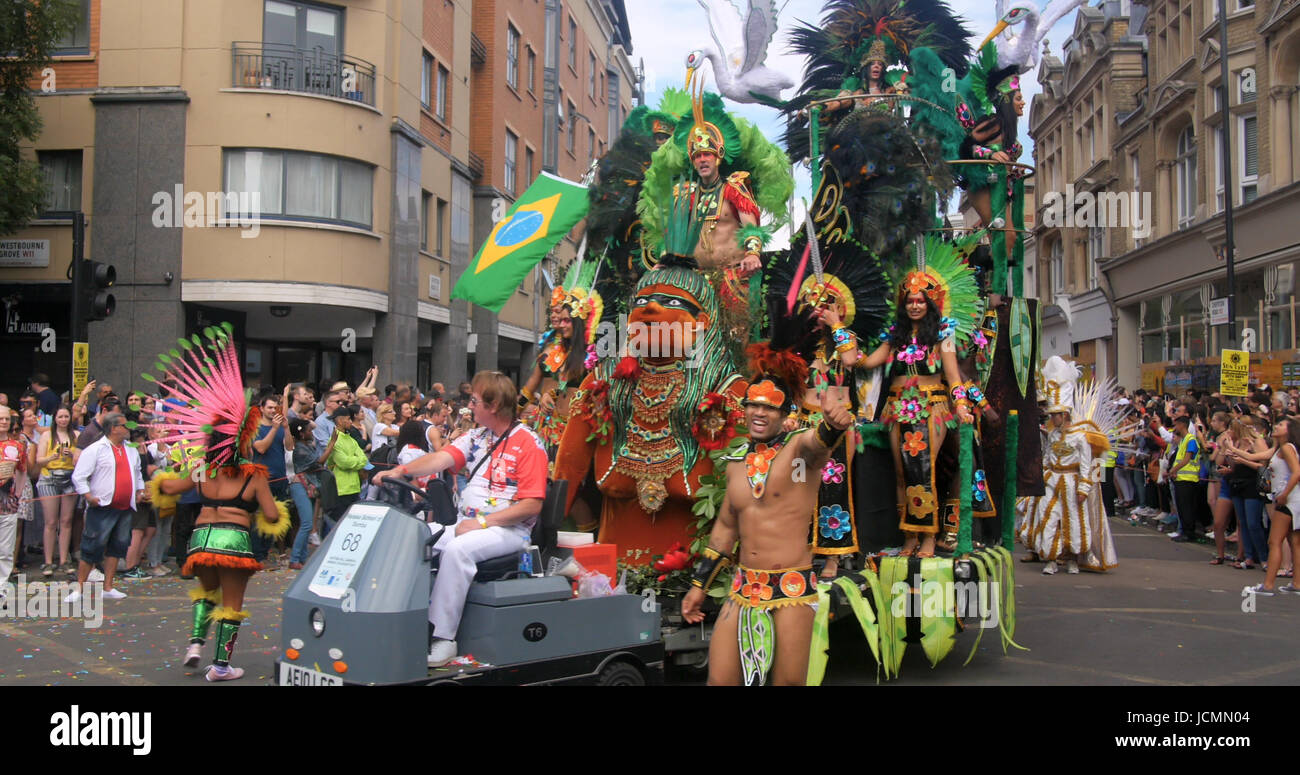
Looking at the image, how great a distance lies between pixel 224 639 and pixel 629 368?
313 centimetres

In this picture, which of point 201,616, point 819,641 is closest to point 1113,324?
point 819,641

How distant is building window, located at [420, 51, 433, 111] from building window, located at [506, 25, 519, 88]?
570 cm

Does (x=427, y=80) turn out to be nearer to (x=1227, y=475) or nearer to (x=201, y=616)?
(x=1227, y=475)

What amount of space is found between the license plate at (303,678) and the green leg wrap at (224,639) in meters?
1.78

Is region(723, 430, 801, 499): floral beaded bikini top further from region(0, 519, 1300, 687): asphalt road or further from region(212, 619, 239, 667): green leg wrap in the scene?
region(212, 619, 239, 667): green leg wrap

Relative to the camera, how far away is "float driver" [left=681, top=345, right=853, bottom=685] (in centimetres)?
508

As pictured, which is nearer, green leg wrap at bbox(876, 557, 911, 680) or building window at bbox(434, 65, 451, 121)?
green leg wrap at bbox(876, 557, 911, 680)

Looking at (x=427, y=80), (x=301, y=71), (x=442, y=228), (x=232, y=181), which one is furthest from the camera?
(x=442, y=228)

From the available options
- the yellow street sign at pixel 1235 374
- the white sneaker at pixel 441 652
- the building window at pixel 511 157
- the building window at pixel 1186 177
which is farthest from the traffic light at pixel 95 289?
the building window at pixel 1186 177

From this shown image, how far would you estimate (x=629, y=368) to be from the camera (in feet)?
22.4

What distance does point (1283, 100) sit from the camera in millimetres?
19797

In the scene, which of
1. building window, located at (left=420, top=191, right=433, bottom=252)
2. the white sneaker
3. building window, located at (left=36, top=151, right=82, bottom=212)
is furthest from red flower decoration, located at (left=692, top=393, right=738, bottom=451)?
building window, located at (left=420, top=191, right=433, bottom=252)

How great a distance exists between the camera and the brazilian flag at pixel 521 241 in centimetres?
811
